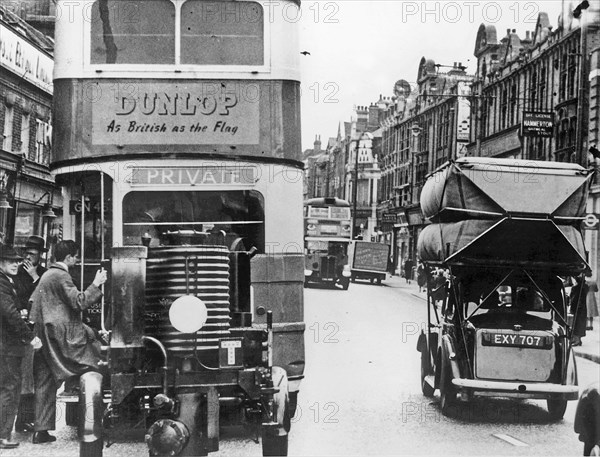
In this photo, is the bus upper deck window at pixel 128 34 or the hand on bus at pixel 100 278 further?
the bus upper deck window at pixel 128 34

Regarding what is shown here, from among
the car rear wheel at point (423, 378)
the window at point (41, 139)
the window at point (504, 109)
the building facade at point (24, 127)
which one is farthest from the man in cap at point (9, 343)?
the window at point (504, 109)

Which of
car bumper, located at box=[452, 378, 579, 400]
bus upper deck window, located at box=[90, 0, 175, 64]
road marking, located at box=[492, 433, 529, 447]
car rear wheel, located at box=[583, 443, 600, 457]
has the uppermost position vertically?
bus upper deck window, located at box=[90, 0, 175, 64]

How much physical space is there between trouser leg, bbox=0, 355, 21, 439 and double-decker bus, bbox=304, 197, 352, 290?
752 inches

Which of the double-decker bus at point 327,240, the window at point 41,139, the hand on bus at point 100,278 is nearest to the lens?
the hand on bus at point 100,278

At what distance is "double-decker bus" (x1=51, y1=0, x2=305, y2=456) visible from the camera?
6.64 metres

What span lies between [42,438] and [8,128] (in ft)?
13.1

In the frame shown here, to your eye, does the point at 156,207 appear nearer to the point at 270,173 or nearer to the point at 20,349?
the point at 270,173

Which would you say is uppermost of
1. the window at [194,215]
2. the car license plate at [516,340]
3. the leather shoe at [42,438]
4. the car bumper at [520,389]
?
the window at [194,215]

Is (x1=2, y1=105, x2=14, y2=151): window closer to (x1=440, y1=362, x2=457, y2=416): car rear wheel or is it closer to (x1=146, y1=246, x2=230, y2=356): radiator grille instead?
(x1=146, y1=246, x2=230, y2=356): radiator grille

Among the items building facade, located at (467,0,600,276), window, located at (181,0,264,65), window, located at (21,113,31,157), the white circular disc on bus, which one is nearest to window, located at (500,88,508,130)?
building facade, located at (467,0,600,276)

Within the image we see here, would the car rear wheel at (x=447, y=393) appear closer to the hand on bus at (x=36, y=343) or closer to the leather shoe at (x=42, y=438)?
the leather shoe at (x=42, y=438)

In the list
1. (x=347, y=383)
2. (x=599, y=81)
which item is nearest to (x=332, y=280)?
(x=599, y=81)

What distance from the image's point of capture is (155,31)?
6.95 m

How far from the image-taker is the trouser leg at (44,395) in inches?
275
